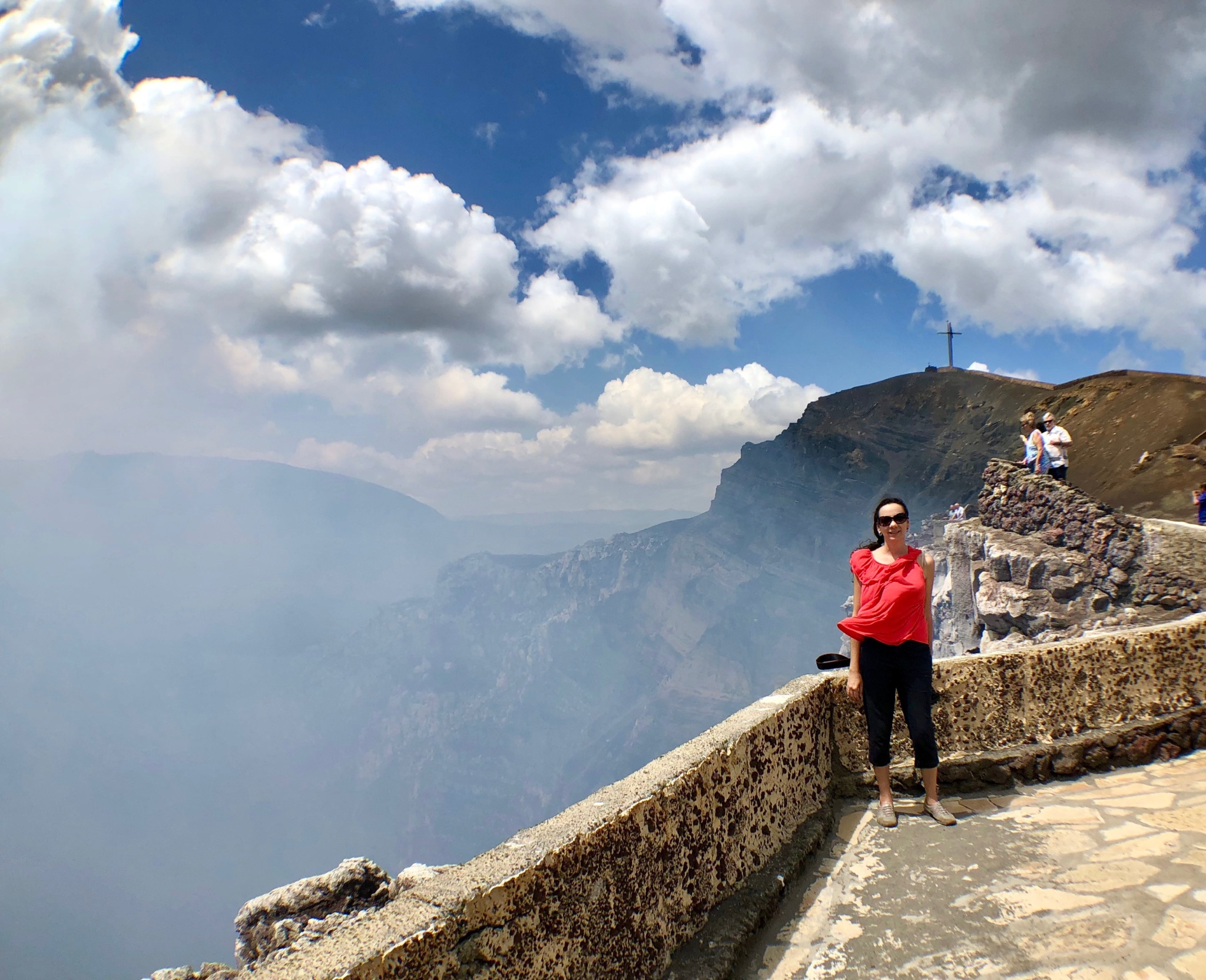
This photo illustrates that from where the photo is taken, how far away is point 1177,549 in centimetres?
1173

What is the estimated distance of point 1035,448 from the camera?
1508 centimetres

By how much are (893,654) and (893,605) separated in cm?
26

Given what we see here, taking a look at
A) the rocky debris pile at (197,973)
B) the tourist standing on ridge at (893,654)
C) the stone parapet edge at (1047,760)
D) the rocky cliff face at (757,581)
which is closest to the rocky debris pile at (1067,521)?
the stone parapet edge at (1047,760)

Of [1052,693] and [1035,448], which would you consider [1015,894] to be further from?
[1035,448]

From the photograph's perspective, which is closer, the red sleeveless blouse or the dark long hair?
the red sleeveless blouse

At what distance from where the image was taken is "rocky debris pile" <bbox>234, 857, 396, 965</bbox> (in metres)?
5.00

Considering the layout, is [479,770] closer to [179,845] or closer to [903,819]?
[179,845]

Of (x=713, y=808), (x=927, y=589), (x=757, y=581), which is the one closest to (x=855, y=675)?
(x=927, y=589)

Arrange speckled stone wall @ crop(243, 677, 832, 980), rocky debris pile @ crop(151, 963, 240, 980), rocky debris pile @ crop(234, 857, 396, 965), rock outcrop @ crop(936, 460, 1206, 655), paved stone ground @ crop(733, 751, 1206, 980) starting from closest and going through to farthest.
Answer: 1. speckled stone wall @ crop(243, 677, 832, 980)
2. paved stone ground @ crop(733, 751, 1206, 980)
3. rocky debris pile @ crop(151, 963, 240, 980)
4. rocky debris pile @ crop(234, 857, 396, 965)
5. rock outcrop @ crop(936, 460, 1206, 655)

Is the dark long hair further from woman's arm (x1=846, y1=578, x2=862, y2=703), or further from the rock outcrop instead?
the rock outcrop

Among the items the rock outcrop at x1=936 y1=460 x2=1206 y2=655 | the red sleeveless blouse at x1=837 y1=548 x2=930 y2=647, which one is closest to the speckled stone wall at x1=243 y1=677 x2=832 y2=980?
the red sleeveless blouse at x1=837 y1=548 x2=930 y2=647

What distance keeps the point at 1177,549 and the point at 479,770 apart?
209725 millimetres

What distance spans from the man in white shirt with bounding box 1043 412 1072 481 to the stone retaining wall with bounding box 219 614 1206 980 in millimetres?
11080

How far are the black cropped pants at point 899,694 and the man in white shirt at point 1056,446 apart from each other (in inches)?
504
